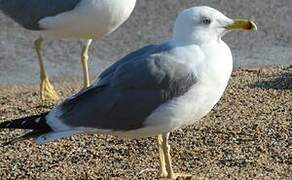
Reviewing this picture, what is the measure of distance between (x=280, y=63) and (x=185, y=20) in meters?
4.34

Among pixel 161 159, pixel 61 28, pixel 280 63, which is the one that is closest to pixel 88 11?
pixel 61 28

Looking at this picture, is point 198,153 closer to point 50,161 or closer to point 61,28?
point 50,161

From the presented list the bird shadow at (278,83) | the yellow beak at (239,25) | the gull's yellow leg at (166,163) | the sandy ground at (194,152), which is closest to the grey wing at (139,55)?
the yellow beak at (239,25)

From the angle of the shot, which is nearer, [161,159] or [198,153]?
[161,159]

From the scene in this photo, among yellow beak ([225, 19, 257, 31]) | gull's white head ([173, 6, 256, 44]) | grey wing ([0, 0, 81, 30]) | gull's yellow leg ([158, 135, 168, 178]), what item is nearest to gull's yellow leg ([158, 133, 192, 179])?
gull's yellow leg ([158, 135, 168, 178])

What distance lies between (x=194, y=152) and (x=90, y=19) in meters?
1.66

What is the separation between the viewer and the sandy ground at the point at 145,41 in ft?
27.3

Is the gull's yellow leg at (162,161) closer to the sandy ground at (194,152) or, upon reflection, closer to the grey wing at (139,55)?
the sandy ground at (194,152)

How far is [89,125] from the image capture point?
155 inches

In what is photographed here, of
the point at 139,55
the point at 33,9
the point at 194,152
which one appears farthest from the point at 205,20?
the point at 33,9

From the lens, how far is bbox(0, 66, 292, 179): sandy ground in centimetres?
A: 422

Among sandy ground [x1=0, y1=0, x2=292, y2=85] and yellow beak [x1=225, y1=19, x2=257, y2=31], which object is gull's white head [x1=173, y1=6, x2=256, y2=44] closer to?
yellow beak [x1=225, y1=19, x2=257, y2=31]

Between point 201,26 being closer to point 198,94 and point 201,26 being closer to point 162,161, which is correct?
point 198,94

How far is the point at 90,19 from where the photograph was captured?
5.80 meters
